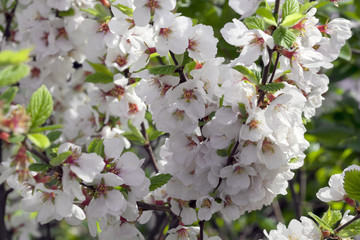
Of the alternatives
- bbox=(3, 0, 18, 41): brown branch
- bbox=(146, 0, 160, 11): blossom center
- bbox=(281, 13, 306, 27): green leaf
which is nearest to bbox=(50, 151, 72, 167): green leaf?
bbox=(146, 0, 160, 11): blossom center

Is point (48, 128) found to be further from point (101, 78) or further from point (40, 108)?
point (101, 78)

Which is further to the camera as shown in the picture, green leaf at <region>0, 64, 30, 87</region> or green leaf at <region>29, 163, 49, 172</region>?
green leaf at <region>29, 163, 49, 172</region>

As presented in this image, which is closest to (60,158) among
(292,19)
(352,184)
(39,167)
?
(39,167)

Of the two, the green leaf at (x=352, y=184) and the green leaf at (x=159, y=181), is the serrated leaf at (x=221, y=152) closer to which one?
the green leaf at (x=159, y=181)

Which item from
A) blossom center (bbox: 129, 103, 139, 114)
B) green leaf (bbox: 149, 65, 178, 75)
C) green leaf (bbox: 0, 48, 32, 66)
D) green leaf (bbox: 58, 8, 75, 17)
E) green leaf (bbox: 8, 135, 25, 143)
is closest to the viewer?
green leaf (bbox: 0, 48, 32, 66)

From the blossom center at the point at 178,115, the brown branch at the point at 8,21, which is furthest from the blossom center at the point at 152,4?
the brown branch at the point at 8,21

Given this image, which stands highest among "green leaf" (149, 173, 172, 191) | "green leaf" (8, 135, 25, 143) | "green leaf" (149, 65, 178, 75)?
"green leaf" (8, 135, 25, 143)

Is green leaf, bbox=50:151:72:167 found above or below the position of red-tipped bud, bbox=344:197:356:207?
above

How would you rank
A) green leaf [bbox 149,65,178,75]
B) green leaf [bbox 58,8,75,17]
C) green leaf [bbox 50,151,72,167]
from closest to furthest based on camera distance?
green leaf [bbox 50,151,72,167], green leaf [bbox 149,65,178,75], green leaf [bbox 58,8,75,17]

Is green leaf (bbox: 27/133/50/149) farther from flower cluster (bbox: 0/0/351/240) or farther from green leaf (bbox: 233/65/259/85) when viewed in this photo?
green leaf (bbox: 233/65/259/85)
